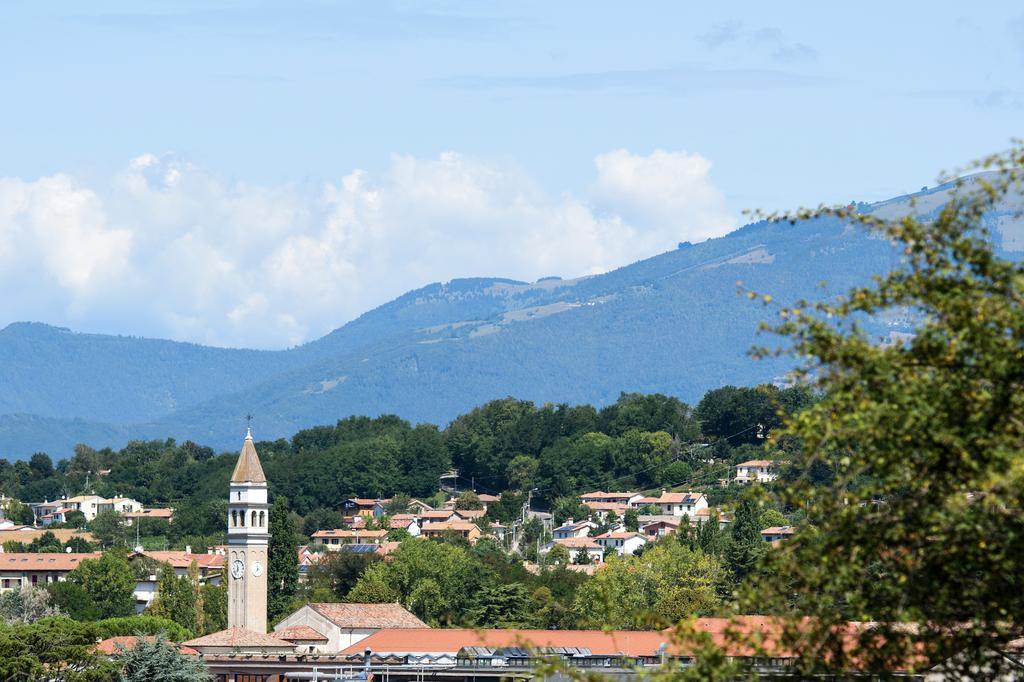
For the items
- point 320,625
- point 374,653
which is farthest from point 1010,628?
point 320,625

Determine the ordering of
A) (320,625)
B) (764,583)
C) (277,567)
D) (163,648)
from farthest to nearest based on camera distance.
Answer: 1. (277,567)
2. (320,625)
3. (163,648)
4. (764,583)

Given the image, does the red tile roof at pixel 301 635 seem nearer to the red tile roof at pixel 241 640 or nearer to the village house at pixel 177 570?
the red tile roof at pixel 241 640

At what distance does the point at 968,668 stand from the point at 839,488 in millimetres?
2563

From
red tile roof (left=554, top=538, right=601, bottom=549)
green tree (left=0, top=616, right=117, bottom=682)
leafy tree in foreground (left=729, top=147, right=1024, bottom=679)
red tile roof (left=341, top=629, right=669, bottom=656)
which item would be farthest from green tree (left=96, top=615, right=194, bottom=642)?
leafy tree in foreground (left=729, top=147, right=1024, bottom=679)

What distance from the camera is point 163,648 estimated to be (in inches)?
3386

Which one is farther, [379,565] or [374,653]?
[379,565]

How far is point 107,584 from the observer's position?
155 m

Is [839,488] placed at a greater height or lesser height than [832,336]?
lesser

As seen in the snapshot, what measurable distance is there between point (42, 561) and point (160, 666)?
302 ft

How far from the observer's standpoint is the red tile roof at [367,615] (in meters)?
113

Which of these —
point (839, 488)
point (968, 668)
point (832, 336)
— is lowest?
point (968, 668)

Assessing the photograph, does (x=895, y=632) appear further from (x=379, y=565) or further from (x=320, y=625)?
(x=379, y=565)

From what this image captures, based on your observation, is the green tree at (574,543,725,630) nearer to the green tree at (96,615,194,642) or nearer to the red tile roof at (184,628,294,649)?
the red tile roof at (184,628,294,649)

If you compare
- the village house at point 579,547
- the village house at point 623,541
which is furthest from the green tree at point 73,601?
the village house at point 623,541
